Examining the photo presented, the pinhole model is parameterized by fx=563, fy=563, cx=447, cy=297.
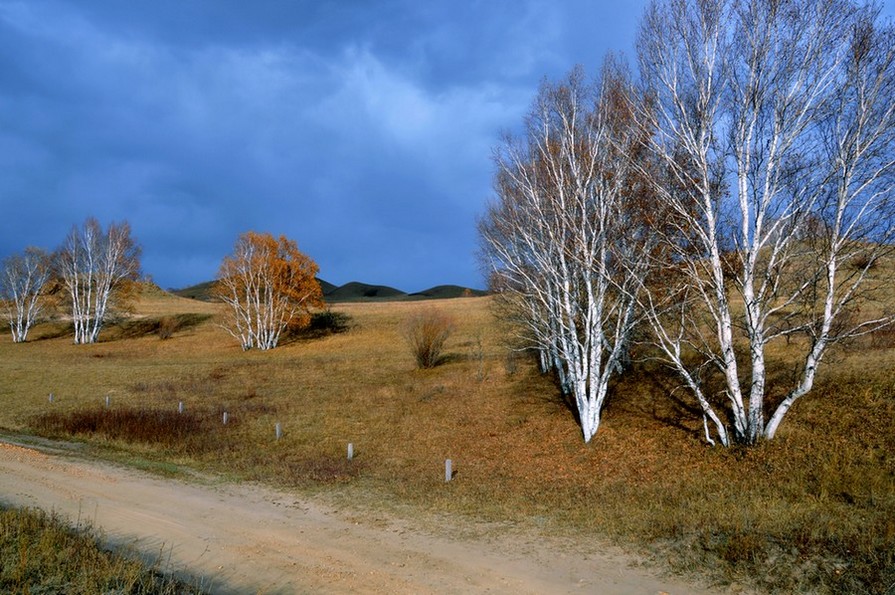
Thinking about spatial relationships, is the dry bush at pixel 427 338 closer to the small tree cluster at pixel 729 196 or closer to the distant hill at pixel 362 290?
the small tree cluster at pixel 729 196

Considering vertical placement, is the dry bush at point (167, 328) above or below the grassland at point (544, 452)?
above

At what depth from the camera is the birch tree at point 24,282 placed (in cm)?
6209

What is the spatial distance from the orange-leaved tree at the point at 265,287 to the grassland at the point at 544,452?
18.0 meters

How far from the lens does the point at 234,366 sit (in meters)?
42.0

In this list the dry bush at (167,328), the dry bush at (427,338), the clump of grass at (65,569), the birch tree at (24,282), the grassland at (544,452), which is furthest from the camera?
the birch tree at (24,282)

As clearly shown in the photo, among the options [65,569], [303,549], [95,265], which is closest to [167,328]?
[95,265]

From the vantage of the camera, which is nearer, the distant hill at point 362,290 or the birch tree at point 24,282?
the birch tree at point 24,282

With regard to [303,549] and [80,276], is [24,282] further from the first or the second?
[303,549]

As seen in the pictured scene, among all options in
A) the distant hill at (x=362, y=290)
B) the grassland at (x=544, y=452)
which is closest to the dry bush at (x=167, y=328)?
the grassland at (x=544, y=452)

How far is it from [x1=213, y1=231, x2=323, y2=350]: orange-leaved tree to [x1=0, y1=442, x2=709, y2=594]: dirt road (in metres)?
42.4

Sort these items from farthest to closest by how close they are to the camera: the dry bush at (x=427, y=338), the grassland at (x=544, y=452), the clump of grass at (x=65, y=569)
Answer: the dry bush at (x=427, y=338) < the grassland at (x=544, y=452) < the clump of grass at (x=65, y=569)

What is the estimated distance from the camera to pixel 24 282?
6291cm

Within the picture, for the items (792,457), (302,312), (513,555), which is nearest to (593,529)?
(513,555)

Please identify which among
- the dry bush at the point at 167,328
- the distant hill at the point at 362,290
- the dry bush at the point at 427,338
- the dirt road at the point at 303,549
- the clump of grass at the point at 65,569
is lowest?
the dirt road at the point at 303,549
